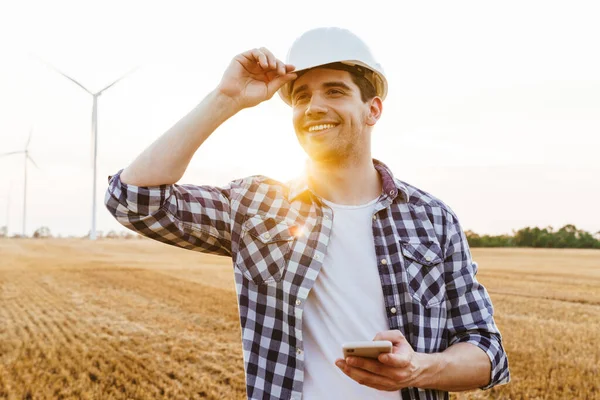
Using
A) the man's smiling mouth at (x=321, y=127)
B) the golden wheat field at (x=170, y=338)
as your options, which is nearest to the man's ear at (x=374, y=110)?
the man's smiling mouth at (x=321, y=127)

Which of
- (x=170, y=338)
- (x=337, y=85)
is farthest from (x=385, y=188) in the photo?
(x=170, y=338)

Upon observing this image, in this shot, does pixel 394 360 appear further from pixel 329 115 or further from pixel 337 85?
pixel 337 85

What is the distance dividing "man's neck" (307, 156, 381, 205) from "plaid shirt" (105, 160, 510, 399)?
0.24 feet

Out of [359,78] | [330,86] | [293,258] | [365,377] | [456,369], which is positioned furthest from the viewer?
[359,78]

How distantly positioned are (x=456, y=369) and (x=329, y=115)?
118 cm

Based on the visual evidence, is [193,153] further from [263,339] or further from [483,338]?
[483,338]

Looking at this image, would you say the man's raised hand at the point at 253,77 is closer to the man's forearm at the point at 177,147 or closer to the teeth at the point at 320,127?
the man's forearm at the point at 177,147

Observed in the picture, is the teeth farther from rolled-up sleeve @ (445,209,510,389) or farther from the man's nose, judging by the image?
rolled-up sleeve @ (445,209,510,389)

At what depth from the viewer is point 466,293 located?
2.59 m

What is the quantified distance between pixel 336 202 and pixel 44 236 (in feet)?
251

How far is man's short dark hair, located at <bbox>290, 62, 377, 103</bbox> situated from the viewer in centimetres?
278

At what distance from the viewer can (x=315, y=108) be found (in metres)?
2.64

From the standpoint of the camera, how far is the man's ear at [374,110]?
2.89m

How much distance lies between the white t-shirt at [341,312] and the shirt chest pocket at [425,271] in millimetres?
146
